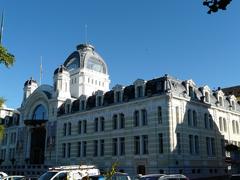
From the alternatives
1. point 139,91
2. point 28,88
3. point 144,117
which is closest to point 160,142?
point 144,117

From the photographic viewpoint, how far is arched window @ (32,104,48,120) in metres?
60.9

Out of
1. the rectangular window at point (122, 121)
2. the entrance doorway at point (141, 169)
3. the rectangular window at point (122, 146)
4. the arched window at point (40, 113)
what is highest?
the arched window at point (40, 113)

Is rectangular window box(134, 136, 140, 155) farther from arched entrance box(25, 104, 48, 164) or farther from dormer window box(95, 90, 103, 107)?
arched entrance box(25, 104, 48, 164)

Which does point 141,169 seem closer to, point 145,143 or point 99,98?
point 145,143

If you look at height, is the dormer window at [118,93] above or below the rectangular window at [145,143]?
above

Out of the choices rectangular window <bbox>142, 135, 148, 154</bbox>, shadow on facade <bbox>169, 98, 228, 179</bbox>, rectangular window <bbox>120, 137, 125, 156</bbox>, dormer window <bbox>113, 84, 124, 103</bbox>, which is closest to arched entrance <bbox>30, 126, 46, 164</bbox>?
dormer window <bbox>113, 84, 124, 103</bbox>

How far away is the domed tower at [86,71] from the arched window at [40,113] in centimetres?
714

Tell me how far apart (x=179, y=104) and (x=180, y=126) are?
291 centimetres

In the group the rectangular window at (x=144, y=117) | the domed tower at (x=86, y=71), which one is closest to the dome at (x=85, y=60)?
the domed tower at (x=86, y=71)

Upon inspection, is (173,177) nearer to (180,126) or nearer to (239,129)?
(180,126)

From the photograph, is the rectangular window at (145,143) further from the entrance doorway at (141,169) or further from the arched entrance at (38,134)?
the arched entrance at (38,134)

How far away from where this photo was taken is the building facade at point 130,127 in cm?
4144

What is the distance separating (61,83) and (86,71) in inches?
295

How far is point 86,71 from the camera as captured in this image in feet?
214
